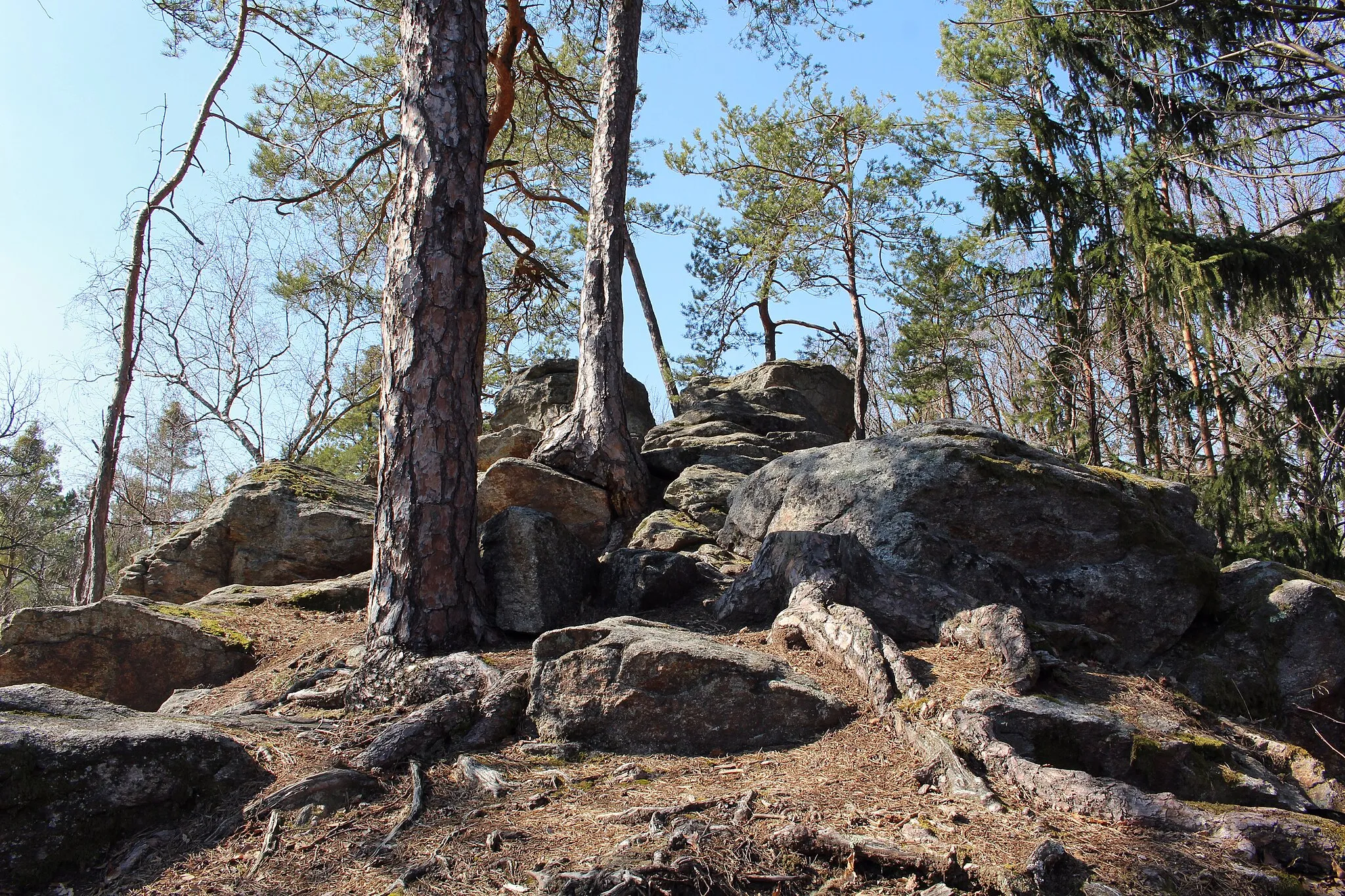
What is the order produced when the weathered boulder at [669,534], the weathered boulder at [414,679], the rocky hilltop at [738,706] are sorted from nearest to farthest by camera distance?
the rocky hilltop at [738,706] < the weathered boulder at [414,679] < the weathered boulder at [669,534]

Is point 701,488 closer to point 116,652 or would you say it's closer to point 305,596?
point 305,596

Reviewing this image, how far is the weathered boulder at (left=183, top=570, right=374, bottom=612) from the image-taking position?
666 centimetres

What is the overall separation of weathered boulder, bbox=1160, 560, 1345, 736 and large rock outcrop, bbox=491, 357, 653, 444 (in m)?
7.01

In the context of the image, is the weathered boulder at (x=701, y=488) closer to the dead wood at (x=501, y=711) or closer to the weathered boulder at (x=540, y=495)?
the weathered boulder at (x=540, y=495)

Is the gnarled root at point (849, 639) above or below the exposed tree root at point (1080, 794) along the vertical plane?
above

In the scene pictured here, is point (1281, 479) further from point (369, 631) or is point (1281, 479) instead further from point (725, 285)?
point (725, 285)

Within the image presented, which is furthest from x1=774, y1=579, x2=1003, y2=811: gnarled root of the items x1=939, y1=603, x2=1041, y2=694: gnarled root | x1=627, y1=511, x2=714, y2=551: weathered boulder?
x1=627, y1=511, x2=714, y2=551: weathered boulder

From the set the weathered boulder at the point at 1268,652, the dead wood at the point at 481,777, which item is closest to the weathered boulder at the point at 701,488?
the weathered boulder at the point at 1268,652

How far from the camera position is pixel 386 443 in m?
5.04

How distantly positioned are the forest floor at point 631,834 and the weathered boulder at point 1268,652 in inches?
108

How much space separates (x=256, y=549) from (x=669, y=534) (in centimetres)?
405

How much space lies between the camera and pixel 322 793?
334 cm

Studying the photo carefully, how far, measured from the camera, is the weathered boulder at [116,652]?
504 cm

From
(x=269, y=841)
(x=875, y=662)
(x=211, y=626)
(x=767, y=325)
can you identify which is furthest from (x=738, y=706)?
(x=767, y=325)
